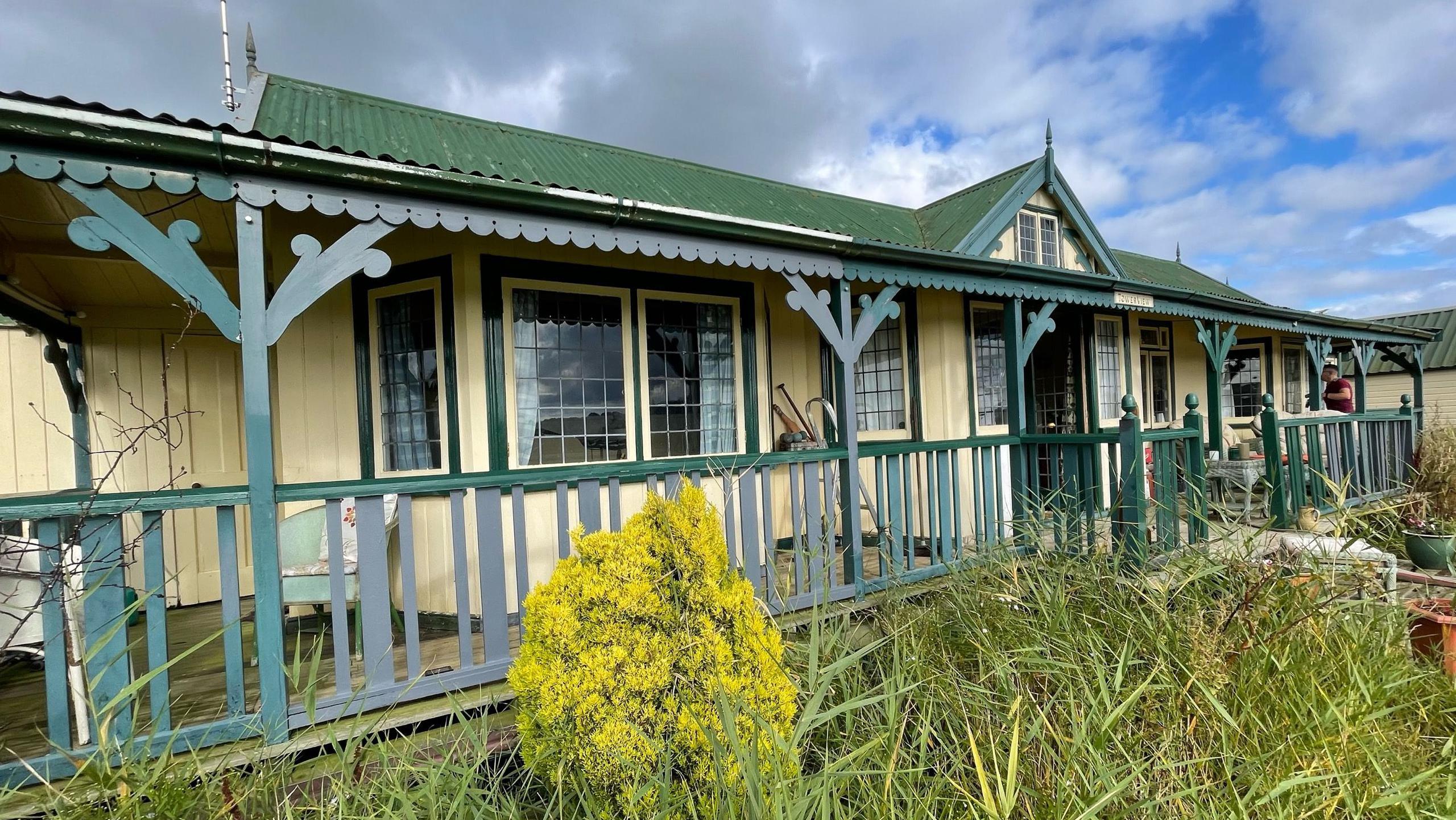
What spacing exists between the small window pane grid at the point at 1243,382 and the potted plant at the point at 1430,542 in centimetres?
686

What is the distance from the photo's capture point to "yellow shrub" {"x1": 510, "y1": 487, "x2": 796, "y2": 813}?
1996mm

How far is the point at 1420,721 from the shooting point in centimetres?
262

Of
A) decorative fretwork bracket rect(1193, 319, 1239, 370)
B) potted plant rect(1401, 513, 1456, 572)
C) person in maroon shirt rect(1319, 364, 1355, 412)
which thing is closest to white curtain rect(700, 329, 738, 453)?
potted plant rect(1401, 513, 1456, 572)

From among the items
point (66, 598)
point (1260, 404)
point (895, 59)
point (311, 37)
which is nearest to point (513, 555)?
point (66, 598)

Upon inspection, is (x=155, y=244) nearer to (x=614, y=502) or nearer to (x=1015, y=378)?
(x=614, y=502)

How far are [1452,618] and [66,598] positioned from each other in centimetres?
621

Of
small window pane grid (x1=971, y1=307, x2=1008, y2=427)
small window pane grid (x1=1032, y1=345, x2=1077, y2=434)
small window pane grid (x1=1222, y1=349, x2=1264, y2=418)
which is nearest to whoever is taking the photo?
small window pane grid (x1=971, y1=307, x2=1008, y2=427)

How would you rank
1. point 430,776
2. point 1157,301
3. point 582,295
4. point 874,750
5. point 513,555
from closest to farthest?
1. point 430,776
2. point 874,750
3. point 513,555
4. point 582,295
5. point 1157,301

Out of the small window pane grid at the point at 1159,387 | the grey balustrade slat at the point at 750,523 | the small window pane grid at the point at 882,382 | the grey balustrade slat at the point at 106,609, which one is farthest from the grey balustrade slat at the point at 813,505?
the small window pane grid at the point at 1159,387

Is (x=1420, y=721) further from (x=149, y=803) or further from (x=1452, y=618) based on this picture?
(x=149, y=803)

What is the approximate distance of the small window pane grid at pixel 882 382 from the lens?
673 cm

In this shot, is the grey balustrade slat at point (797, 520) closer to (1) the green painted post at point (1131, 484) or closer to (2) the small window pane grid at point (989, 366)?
(1) the green painted post at point (1131, 484)

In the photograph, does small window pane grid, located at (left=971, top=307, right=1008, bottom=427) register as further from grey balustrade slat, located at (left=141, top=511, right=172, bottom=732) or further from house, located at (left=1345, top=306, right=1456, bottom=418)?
house, located at (left=1345, top=306, right=1456, bottom=418)

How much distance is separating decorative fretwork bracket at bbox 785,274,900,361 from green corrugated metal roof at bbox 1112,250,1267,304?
7154 mm
